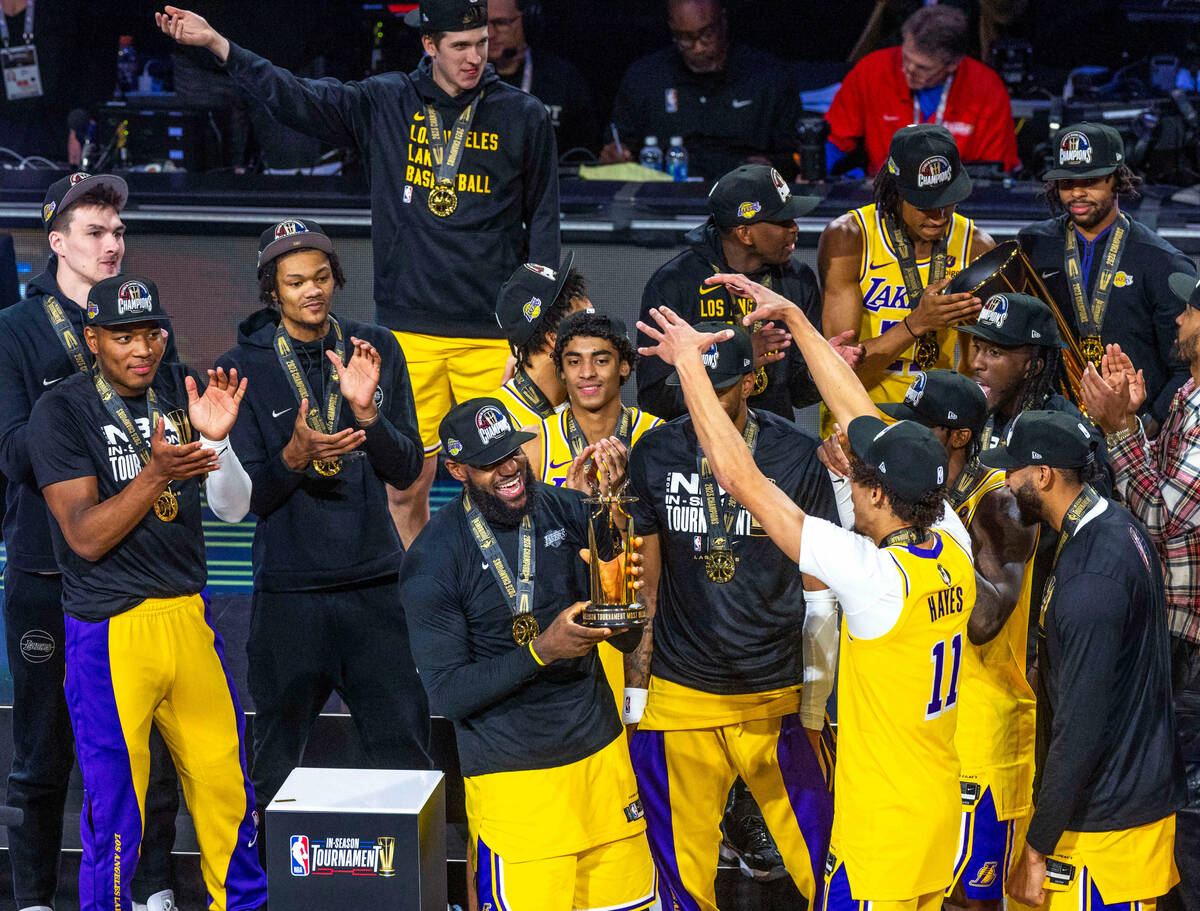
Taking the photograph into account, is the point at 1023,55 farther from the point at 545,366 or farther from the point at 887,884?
the point at 887,884

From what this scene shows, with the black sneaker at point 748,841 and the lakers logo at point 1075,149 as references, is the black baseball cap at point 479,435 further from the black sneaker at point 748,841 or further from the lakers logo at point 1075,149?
the lakers logo at point 1075,149

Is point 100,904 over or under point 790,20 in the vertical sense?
under

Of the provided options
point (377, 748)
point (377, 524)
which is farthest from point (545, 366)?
point (377, 748)

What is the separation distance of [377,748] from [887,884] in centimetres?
185

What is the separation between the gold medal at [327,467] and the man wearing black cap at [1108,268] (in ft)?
8.82

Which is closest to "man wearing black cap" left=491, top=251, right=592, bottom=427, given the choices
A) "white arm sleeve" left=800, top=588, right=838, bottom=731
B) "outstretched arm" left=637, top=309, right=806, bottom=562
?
"outstretched arm" left=637, top=309, right=806, bottom=562

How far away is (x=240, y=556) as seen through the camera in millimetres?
7352

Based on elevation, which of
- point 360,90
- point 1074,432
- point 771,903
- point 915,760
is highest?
point 360,90

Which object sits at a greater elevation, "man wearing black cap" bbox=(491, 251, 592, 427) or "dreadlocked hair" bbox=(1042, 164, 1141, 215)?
"dreadlocked hair" bbox=(1042, 164, 1141, 215)

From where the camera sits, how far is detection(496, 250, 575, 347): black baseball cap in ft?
16.0

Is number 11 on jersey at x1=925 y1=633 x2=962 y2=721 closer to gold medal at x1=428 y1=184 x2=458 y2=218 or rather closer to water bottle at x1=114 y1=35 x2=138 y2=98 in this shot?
gold medal at x1=428 y1=184 x2=458 y2=218

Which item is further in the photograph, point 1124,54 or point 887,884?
point 1124,54

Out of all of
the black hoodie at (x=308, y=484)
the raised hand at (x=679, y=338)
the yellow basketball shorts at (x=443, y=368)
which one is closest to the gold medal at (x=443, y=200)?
the yellow basketball shorts at (x=443, y=368)

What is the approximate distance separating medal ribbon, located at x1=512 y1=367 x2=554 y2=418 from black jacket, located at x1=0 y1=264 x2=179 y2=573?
3.81 ft
